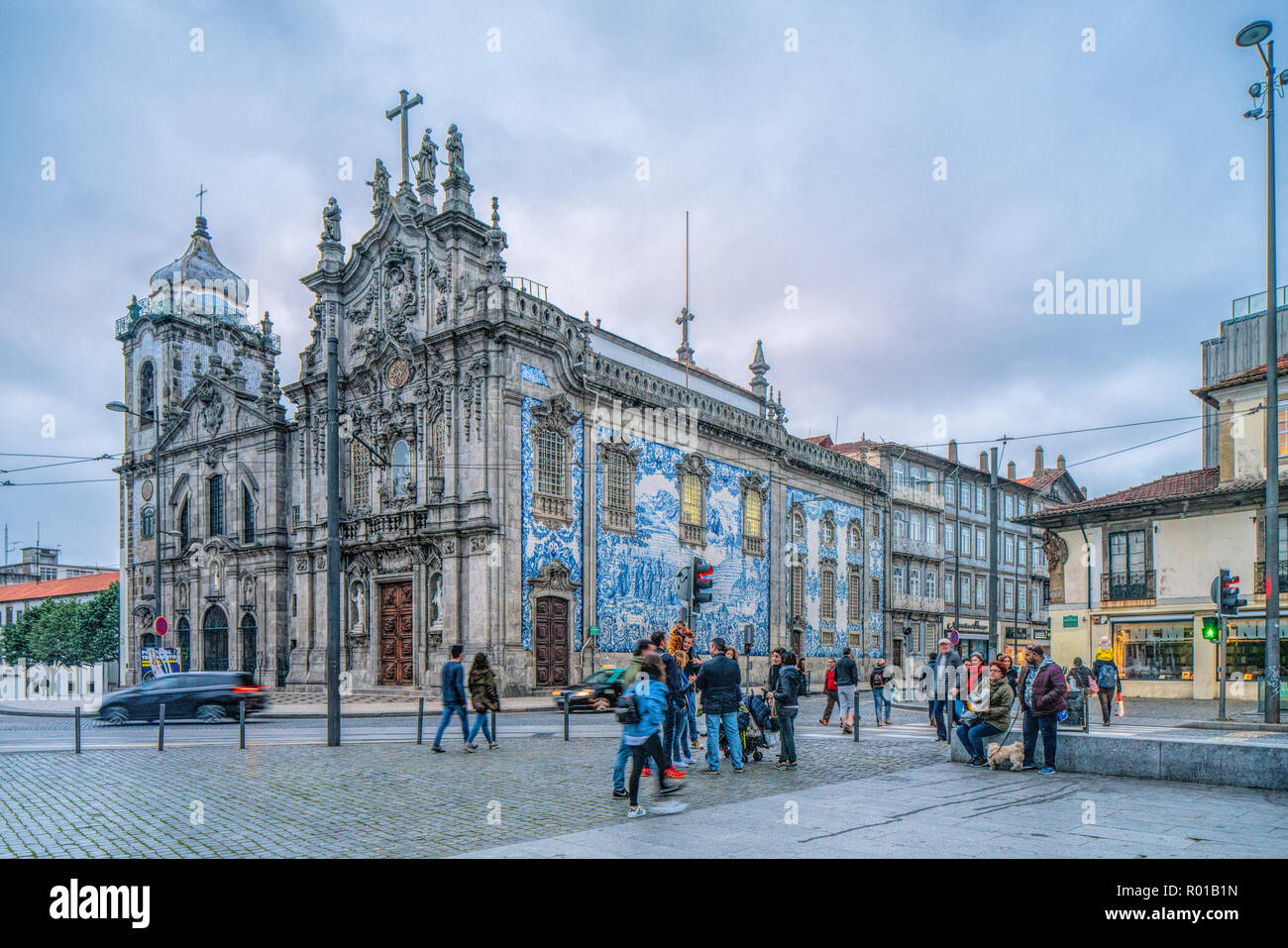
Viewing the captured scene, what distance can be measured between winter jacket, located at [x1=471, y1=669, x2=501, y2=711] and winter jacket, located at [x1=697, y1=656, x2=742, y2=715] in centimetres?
408

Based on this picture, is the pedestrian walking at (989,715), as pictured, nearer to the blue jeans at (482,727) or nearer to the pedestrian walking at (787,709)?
the pedestrian walking at (787,709)

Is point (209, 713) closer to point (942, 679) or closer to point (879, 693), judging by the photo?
point (879, 693)

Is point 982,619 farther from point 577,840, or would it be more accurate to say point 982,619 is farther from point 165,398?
point 577,840

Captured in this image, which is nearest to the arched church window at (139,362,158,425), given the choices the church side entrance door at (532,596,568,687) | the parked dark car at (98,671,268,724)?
the church side entrance door at (532,596,568,687)

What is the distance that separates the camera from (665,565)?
3641 cm

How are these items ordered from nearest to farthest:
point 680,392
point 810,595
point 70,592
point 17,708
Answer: point 17,708 → point 680,392 → point 810,595 → point 70,592

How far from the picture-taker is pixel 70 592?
7275 centimetres

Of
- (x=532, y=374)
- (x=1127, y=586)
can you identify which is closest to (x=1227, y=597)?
(x=1127, y=586)

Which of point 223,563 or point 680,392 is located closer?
point 680,392

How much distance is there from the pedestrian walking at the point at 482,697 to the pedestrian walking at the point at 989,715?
6.88 m

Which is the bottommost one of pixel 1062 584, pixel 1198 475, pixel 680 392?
A: pixel 1062 584

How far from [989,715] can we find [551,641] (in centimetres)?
1985
